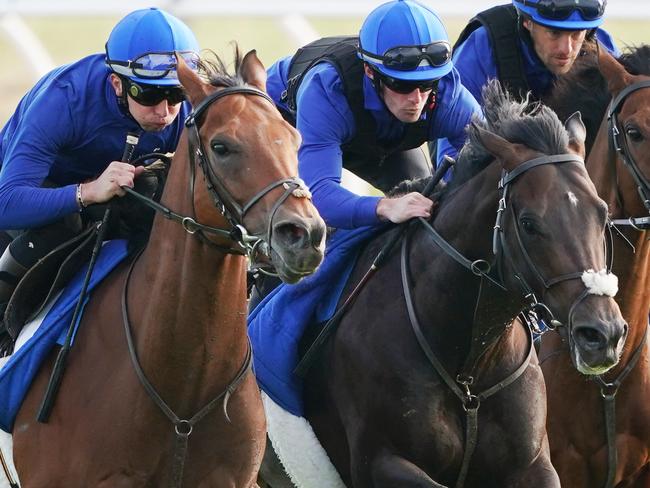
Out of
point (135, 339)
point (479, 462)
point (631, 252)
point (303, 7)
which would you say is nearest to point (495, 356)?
point (479, 462)

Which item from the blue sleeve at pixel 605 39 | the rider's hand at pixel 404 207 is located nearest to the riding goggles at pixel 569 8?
the blue sleeve at pixel 605 39

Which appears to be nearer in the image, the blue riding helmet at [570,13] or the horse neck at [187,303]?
the horse neck at [187,303]

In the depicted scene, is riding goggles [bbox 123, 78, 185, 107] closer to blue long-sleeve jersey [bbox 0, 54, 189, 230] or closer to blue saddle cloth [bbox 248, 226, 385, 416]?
blue long-sleeve jersey [bbox 0, 54, 189, 230]

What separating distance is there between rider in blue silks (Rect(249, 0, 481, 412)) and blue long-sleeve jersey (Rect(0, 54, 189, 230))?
75cm

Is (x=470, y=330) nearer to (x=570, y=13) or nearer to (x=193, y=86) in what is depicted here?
(x=193, y=86)

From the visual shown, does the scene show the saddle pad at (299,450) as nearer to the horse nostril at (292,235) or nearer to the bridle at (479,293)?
the bridle at (479,293)

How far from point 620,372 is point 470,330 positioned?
103cm

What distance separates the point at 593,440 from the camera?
7.58 metres

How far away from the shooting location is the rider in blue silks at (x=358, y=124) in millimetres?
7539

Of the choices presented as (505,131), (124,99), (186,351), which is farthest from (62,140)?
(505,131)

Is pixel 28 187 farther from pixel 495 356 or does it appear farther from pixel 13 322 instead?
pixel 495 356

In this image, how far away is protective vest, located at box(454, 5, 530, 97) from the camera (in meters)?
8.77

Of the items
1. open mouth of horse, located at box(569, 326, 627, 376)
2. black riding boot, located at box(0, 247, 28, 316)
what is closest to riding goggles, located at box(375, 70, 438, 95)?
open mouth of horse, located at box(569, 326, 627, 376)

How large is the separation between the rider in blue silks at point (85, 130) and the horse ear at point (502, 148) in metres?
1.38
